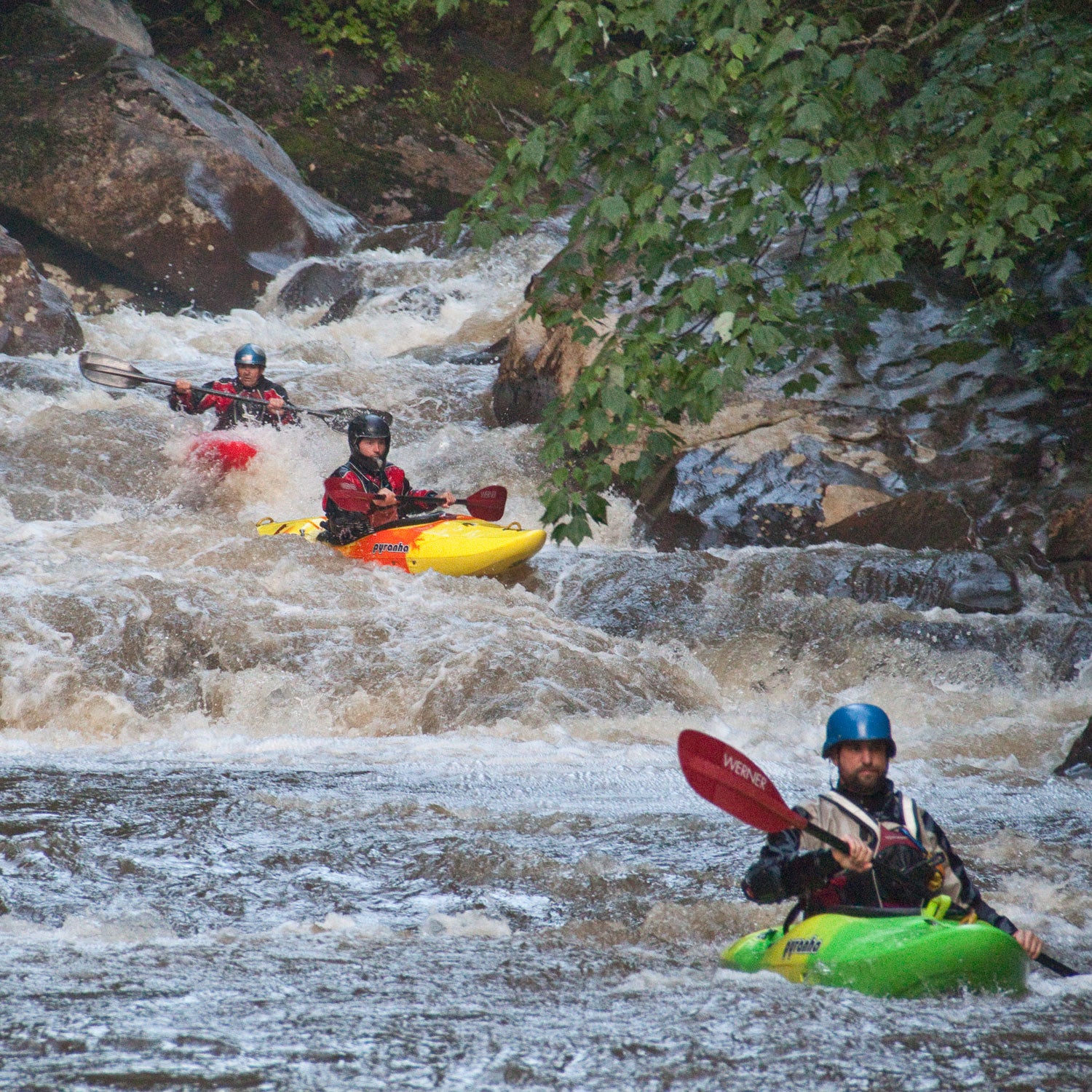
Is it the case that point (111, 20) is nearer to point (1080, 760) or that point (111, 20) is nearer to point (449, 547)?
point (449, 547)

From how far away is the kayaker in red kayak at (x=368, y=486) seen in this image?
714 centimetres

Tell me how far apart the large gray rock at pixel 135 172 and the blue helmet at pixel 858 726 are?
12.0 m

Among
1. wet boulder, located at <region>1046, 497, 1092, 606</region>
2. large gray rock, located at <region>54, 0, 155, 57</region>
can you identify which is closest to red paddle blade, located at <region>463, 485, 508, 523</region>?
wet boulder, located at <region>1046, 497, 1092, 606</region>

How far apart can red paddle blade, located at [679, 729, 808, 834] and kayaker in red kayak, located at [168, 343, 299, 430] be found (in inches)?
283

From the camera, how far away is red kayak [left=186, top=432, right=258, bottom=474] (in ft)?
29.2

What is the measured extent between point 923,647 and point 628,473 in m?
2.39

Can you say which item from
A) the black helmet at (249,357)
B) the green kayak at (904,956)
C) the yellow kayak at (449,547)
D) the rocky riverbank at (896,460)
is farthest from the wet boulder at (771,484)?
the green kayak at (904,956)

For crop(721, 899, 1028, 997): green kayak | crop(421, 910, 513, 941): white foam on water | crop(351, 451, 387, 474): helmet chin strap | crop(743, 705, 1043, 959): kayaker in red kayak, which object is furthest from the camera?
crop(351, 451, 387, 474): helmet chin strap

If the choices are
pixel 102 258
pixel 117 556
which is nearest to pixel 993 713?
pixel 117 556

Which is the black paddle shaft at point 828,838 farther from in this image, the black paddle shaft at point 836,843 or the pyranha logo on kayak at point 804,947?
the pyranha logo on kayak at point 804,947

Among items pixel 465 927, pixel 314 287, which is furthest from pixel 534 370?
pixel 465 927

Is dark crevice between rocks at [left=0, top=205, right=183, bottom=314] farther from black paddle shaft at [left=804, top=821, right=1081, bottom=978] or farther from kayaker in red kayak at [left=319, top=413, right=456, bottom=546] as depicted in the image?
black paddle shaft at [left=804, top=821, right=1081, bottom=978]

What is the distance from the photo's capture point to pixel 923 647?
6074mm

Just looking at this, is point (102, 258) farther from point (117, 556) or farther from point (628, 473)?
point (628, 473)
